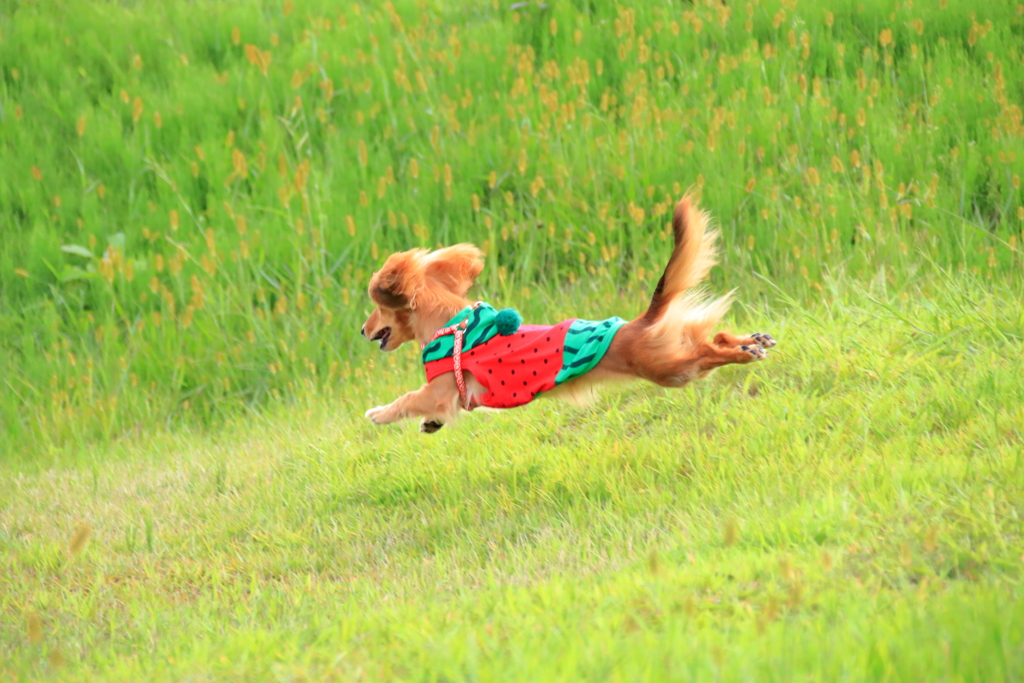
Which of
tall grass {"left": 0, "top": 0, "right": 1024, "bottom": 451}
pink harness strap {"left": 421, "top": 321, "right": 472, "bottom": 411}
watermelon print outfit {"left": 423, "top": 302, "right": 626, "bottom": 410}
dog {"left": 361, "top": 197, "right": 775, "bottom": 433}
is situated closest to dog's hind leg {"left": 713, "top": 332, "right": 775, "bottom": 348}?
dog {"left": 361, "top": 197, "right": 775, "bottom": 433}

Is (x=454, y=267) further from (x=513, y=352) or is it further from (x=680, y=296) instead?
(x=680, y=296)

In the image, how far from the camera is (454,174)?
7293 mm

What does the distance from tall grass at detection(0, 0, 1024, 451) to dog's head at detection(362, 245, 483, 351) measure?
1783mm

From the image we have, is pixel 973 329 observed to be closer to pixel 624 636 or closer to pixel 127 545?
pixel 624 636

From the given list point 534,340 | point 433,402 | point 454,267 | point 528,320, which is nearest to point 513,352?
point 534,340

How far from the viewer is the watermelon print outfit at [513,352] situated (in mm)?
3924

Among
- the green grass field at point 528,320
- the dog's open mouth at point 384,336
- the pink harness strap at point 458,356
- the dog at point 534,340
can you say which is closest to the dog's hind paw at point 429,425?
the dog at point 534,340

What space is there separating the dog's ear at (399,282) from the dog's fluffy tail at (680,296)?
3.77 ft

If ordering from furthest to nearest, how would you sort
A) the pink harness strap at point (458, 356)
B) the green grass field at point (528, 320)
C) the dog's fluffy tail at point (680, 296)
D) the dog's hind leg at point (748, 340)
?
the pink harness strap at point (458, 356) < the dog's hind leg at point (748, 340) < the dog's fluffy tail at point (680, 296) < the green grass field at point (528, 320)

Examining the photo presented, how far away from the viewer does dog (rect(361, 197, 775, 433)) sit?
151 inches

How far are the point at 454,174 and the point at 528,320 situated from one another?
171 cm

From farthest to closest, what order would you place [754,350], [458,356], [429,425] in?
[429,425] < [458,356] < [754,350]

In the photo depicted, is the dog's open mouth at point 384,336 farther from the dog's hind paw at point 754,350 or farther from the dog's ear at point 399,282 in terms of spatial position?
the dog's hind paw at point 754,350

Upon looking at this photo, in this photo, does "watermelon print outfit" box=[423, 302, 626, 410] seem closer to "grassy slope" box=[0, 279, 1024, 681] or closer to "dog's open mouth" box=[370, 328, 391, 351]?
"dog's open mouth" box=[370, 328, 391, 351]
